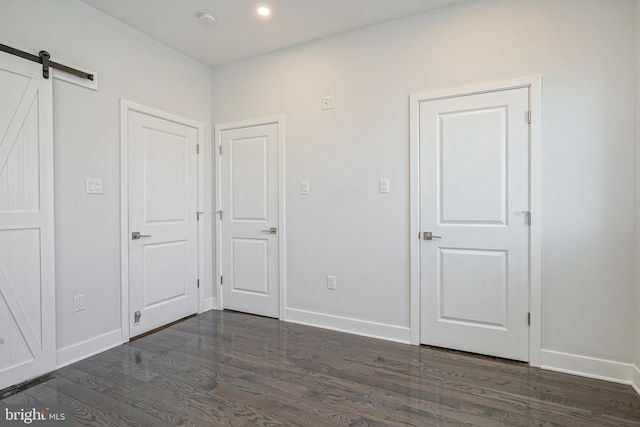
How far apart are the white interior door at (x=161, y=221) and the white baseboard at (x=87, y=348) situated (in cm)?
15

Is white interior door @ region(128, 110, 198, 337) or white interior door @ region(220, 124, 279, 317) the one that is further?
white interior door @ region(220, 124, 279, 317)

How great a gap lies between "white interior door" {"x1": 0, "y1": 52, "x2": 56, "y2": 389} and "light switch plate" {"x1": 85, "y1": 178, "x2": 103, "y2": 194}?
0.27 m

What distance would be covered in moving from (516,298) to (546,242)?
450mm

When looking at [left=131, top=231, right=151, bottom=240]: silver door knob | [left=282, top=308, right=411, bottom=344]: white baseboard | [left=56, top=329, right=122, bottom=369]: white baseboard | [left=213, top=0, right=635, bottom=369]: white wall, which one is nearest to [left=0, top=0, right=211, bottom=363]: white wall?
[left=56, top=329, right=122, bottom=369]: white baseboard

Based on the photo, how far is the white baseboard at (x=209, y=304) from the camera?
355 centimetres

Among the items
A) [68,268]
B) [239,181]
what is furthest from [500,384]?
[68,268]

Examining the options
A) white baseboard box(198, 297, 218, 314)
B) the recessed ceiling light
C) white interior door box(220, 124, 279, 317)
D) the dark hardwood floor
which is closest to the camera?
the dark hardwood floor

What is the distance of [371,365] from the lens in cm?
234

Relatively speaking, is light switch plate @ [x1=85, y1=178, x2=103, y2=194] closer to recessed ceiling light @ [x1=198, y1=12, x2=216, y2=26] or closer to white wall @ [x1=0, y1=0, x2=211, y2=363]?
white wall @ [x1=0, y1=0, x2=211, y2=363]

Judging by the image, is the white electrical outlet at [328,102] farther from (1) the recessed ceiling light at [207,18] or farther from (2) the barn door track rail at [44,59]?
(2) the barn door track rail at [44,59]

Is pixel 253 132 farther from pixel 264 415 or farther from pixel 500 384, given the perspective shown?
pixel 500 384

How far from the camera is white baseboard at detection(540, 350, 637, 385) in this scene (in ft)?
6.87

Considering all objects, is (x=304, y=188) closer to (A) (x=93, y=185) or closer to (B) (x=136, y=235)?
(B) (x=136, y=235)

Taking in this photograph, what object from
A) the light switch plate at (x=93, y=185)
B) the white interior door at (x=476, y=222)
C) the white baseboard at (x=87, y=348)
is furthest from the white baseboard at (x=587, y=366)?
the light switch plate at (x=93, y=185)
